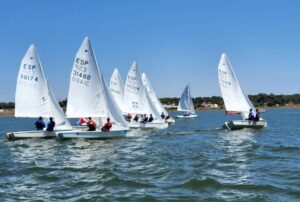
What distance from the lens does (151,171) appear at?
1919 centimetres

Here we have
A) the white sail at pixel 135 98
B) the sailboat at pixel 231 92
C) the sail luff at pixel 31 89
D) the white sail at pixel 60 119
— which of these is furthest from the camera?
the white sail at pixel 135 98

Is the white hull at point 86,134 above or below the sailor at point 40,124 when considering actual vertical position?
below

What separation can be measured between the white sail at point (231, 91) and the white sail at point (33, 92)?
17122 millimetres

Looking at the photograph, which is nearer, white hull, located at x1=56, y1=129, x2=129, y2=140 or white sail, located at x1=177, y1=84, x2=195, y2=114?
white hull, located at x1=56, y1=129, x2=129, y2=140

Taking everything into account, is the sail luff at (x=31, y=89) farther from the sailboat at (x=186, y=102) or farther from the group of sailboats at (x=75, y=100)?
the sailboat at (x=186, y=102)

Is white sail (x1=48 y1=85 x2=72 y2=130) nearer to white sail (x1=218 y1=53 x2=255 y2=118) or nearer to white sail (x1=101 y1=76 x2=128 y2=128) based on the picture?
white sail (x1=101 y1=76 x2=128 y2=128)

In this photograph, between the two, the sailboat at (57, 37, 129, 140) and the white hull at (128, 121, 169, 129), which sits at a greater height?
the sailboat at (57, 37, 129, 140)

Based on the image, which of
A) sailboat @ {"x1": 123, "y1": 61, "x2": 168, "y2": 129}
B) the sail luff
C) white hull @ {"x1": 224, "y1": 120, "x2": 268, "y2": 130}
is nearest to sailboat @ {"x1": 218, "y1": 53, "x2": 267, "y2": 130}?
white hull @ {"x1": 224, "y1": 120, "x2": 268, "y2": 130}

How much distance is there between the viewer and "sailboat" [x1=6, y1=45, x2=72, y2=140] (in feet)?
117

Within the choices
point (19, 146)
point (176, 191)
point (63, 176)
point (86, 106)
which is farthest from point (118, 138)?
point (176, 191)

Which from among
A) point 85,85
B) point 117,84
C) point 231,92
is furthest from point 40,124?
point 117,84

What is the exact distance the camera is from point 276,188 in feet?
50.4

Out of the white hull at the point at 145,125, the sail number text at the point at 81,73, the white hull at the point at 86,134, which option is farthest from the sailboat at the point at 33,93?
the white hull at the point at 145,125

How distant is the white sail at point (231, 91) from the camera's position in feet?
149
